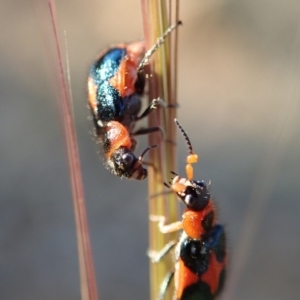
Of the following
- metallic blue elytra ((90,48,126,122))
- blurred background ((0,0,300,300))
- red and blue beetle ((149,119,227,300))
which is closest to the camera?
red and blue beetle ((149,119,227,300))

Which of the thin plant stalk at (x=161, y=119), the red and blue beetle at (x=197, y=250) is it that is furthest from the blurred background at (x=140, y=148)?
the thin plant stalk at (x=161, y=119)

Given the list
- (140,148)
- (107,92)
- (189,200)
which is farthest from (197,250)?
(140,148)

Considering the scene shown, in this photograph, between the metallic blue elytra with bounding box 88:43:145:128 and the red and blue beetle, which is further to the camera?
the metallic blue elytra with bounding box 88:43:145:128

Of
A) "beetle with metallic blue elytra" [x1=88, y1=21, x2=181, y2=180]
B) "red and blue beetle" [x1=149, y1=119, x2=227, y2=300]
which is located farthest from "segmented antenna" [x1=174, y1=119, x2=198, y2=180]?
"beetle with metallic blue elytra" [x1=88, y1=21, x2=181, y2=180]

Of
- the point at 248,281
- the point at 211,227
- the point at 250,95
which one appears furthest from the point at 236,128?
the point at 211,227

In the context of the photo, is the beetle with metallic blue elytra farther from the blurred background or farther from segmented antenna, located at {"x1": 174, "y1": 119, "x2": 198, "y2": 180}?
the blurred background

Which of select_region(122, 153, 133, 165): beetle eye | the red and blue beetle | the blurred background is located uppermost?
select_region(122, 153, 133, 165): beetle eye

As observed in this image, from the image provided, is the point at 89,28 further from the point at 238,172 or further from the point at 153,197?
the point at 153,197
